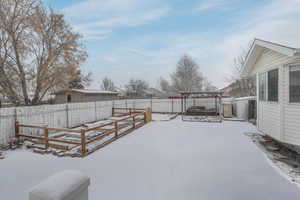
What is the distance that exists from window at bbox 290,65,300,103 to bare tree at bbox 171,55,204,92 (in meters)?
25.2

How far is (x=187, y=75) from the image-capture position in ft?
98.5

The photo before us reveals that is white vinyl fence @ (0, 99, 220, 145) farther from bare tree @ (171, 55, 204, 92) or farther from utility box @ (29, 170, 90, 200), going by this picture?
bare tree @ (171, 55, 204, 92)

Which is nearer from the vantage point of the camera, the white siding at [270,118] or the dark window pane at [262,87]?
the white siding at [270,118]

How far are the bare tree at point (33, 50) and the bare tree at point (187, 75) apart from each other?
23048 millimetres

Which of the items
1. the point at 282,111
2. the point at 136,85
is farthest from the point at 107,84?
the point at 282,111

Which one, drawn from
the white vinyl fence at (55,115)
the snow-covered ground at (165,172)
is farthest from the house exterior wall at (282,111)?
the white vinyl fence at (55,115)

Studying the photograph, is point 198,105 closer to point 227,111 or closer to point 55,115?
point 227,111

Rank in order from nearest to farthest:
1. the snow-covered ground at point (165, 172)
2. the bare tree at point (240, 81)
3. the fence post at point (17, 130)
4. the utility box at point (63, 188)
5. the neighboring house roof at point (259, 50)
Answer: the utility box at point (63, 188) → the snow-covered ground at point (165, 172) → the neighboring house roof at point (259, 50) → the fence post at point (17, 130) → the bare tree at point (240, 81)

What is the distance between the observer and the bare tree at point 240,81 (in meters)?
19.2

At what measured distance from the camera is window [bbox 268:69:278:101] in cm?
539

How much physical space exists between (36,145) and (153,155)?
4221mm

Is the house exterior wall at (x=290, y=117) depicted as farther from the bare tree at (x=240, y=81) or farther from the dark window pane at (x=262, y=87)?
the bare tree at (x=240, y=81)

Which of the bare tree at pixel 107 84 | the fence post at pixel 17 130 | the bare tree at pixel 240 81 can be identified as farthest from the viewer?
the bare tree at pixel 107 84

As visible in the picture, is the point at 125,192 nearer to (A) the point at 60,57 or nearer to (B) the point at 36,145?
(B) the point at 36,145
